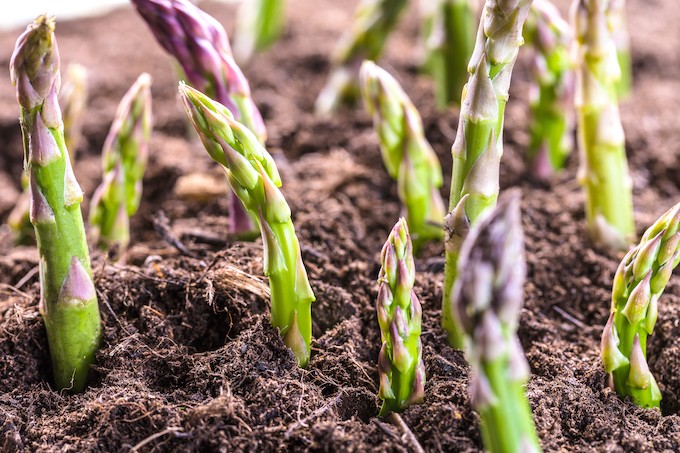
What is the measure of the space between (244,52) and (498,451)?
189 cm

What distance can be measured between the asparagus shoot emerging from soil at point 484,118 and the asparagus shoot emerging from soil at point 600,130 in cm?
47

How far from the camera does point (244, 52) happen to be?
2.54 metres

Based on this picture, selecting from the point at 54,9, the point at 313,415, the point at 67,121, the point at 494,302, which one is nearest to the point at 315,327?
the point at 313,415

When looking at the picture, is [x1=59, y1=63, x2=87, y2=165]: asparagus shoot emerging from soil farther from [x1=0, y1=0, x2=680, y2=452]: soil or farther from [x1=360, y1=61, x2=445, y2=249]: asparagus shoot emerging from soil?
[x1=360, y1=61, x2=445, y2=249]: asparagus shoot emerging from soil

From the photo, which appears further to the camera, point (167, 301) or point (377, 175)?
point (377, 175)

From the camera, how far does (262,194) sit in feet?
3.94

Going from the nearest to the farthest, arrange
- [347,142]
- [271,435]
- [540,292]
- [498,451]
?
[498,451]
[271,435]
[540,292]
[347,142]

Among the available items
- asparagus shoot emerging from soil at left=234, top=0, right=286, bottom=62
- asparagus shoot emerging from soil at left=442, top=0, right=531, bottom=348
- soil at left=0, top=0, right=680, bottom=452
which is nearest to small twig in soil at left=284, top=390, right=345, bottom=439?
soil at left=0, top=0, right=680, bottom=452

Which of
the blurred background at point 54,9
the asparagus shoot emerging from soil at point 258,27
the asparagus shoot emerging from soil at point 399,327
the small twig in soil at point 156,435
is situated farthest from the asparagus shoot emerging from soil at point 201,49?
the blurred background at point 54,9

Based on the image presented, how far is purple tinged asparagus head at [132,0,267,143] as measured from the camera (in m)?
1.40

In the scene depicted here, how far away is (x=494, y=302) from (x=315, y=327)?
23.4 inches

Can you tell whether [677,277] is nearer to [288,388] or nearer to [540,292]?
→ [540,292]

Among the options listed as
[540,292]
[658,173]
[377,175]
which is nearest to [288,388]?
[540,292]

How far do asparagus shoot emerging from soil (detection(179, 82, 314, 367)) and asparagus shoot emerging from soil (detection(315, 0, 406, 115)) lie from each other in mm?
1038
